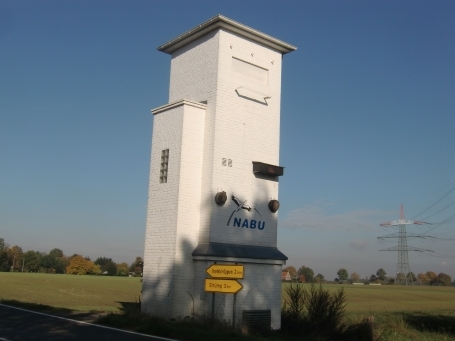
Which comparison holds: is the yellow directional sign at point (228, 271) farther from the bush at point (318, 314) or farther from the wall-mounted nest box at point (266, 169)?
the wall-mounted nest box at point (266, 169)

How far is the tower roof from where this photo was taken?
19703mm

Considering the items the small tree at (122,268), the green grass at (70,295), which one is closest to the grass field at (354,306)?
the green grass at (70,295)

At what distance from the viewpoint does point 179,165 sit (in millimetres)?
19000

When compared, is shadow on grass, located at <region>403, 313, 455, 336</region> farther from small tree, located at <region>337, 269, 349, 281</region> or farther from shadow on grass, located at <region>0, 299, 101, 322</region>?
small tree, located at <region>337, 269, 349, 281</region>

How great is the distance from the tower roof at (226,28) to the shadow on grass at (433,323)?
18.2 metres

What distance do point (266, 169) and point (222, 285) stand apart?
18.6ft

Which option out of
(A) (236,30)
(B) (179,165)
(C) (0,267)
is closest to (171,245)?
(B) (179,165)

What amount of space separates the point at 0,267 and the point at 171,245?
11740cm

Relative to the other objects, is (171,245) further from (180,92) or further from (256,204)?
(180,92)

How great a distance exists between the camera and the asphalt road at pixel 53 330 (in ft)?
44.1

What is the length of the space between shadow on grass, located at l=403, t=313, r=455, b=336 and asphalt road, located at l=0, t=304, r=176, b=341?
20543mm

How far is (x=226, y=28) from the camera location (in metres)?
19.9

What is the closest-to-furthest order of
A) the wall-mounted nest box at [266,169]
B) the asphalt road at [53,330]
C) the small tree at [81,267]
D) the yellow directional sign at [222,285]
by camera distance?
the asphalt road at [53,330], the yellow directional sign at [222,285], the wall-mounted nest box at [266,169], the small tree at [81,267]

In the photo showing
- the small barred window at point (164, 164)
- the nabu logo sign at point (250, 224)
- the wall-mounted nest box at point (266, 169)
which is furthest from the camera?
the wall-mounted nest box at point (266, 169)
